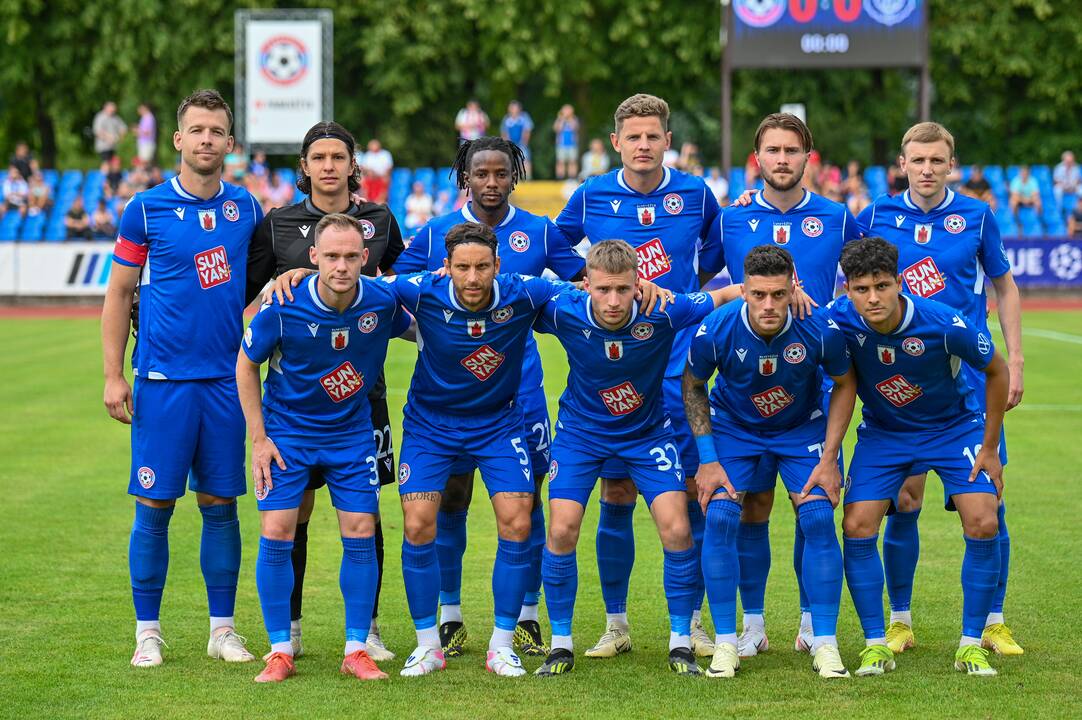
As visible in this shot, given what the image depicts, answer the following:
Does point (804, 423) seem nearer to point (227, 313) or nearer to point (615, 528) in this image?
point (615, 528)

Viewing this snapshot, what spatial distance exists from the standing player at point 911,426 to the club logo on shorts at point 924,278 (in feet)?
1.55

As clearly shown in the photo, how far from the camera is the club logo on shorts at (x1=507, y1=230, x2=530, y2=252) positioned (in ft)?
21.6

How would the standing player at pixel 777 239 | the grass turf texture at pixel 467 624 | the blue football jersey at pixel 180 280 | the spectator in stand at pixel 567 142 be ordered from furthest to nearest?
1. the spectator in stand at pixel 567 142
2. the standing player at pixel 777 239
3. the blue football jersey at pixel 180 280
4. the grass turf texture at pixel 467 624

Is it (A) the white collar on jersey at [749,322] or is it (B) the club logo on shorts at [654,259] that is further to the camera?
(B) the club logo on shorts at [654,259]

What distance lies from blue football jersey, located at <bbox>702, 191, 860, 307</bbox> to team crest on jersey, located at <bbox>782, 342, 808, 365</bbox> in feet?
1.70

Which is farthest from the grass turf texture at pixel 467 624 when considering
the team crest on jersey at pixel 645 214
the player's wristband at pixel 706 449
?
the team crest on jersey at pixel 645 214

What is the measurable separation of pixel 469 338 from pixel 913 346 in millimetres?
1862

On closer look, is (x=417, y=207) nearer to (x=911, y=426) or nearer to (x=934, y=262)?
(x=934, y=262)

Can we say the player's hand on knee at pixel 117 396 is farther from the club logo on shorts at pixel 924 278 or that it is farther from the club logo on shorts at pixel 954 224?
the club logo on shorts at pixel 954 224

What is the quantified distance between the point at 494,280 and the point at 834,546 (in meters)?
1.83

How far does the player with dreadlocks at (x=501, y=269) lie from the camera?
6.43m

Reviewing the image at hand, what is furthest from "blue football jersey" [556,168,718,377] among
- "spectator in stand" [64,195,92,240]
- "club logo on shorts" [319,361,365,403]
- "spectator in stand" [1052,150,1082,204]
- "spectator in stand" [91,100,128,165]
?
"spectator in stand" [91,100,128,165]

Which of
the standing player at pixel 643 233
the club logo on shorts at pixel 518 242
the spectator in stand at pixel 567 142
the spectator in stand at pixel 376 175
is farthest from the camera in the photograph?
the spectator in stand at pixel 567 142

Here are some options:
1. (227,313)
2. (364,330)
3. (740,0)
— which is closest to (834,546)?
(364,330)
